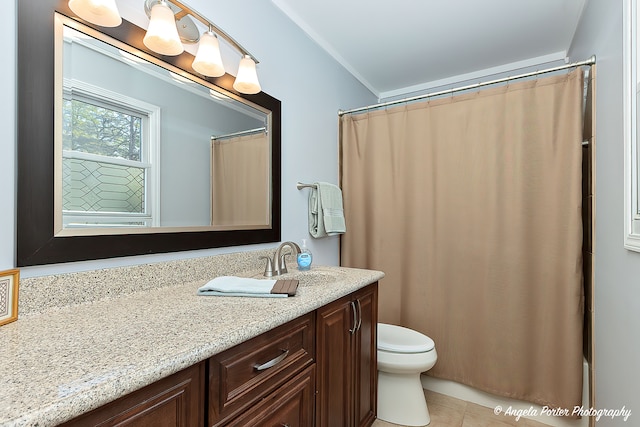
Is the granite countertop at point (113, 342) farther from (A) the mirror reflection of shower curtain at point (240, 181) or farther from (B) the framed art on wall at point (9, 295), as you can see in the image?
(A) the mirror reflection of shower curtain at point (240, 181)

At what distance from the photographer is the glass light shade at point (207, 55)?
1277 millimetres

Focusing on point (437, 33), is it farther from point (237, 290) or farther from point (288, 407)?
point (288, 407)

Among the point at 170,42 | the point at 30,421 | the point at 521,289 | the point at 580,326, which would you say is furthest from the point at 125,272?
the point at 580,326

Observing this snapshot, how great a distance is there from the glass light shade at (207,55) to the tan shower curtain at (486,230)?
1.33 metres

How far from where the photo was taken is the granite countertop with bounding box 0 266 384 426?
494 mm

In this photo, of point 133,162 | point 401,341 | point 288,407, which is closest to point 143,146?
point 133,162

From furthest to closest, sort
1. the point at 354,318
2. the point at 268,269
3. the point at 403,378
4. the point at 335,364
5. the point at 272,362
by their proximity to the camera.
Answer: the point at 403,378, the point at 268,269, the point at 354,318, the point at 335,364, the point at 272,362

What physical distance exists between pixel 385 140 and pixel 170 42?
5.10 ft

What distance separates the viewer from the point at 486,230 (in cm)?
194

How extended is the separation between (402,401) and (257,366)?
1269 mm

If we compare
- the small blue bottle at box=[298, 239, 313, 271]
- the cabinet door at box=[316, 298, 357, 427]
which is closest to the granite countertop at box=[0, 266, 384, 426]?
the cabinet door at box=[316, 298, 357, 427]

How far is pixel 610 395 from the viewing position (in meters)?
1.31

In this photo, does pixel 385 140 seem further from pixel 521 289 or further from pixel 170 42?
pixel 170 42

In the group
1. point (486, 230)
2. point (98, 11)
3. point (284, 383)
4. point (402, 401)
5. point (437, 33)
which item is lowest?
point (402, 401)
